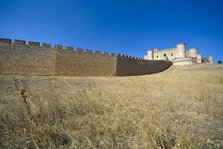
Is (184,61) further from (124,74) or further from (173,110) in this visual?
(173,110)

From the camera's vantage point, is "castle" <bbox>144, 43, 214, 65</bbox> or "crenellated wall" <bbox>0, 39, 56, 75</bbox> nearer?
"crenellated wall" <bbox>0, 39, 56, 75</bbox>

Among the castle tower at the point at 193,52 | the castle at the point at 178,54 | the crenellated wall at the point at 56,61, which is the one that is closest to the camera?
the crenellated wall at the point at 56,61

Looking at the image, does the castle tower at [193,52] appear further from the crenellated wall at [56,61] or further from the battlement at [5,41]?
the battlement at [5,41]

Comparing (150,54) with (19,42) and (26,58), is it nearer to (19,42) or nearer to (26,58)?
(26,58)

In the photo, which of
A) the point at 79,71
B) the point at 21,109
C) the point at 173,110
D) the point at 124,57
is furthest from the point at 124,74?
the point at 21,109

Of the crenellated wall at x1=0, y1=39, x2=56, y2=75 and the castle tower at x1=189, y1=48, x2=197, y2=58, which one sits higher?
the castle tower at x1=189, y1=48, x2=197, y2=58

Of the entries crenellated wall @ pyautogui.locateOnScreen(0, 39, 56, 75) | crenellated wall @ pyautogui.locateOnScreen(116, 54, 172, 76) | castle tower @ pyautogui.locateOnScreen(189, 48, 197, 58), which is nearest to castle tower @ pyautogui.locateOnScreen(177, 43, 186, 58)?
castle tower @ pyautogui.locateOnScreen(189, 48, 197, 58)

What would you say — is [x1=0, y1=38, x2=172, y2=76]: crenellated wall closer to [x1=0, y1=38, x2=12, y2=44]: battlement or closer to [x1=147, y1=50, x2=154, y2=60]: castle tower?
[x1=0, y1=38, x2=12, y2=44]: battlement

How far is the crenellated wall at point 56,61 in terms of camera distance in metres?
12.0

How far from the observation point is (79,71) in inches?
586

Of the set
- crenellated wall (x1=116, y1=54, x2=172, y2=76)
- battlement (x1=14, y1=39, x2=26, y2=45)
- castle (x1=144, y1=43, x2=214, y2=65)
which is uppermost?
castle (x1=144, y1=43, x2=214, y2=65)

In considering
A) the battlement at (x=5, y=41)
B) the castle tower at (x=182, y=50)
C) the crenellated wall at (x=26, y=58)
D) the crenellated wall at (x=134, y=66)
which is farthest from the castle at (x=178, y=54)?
the battlement at (x=5, y=41)

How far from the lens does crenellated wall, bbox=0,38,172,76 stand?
11969 mm

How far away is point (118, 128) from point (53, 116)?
1.28m
